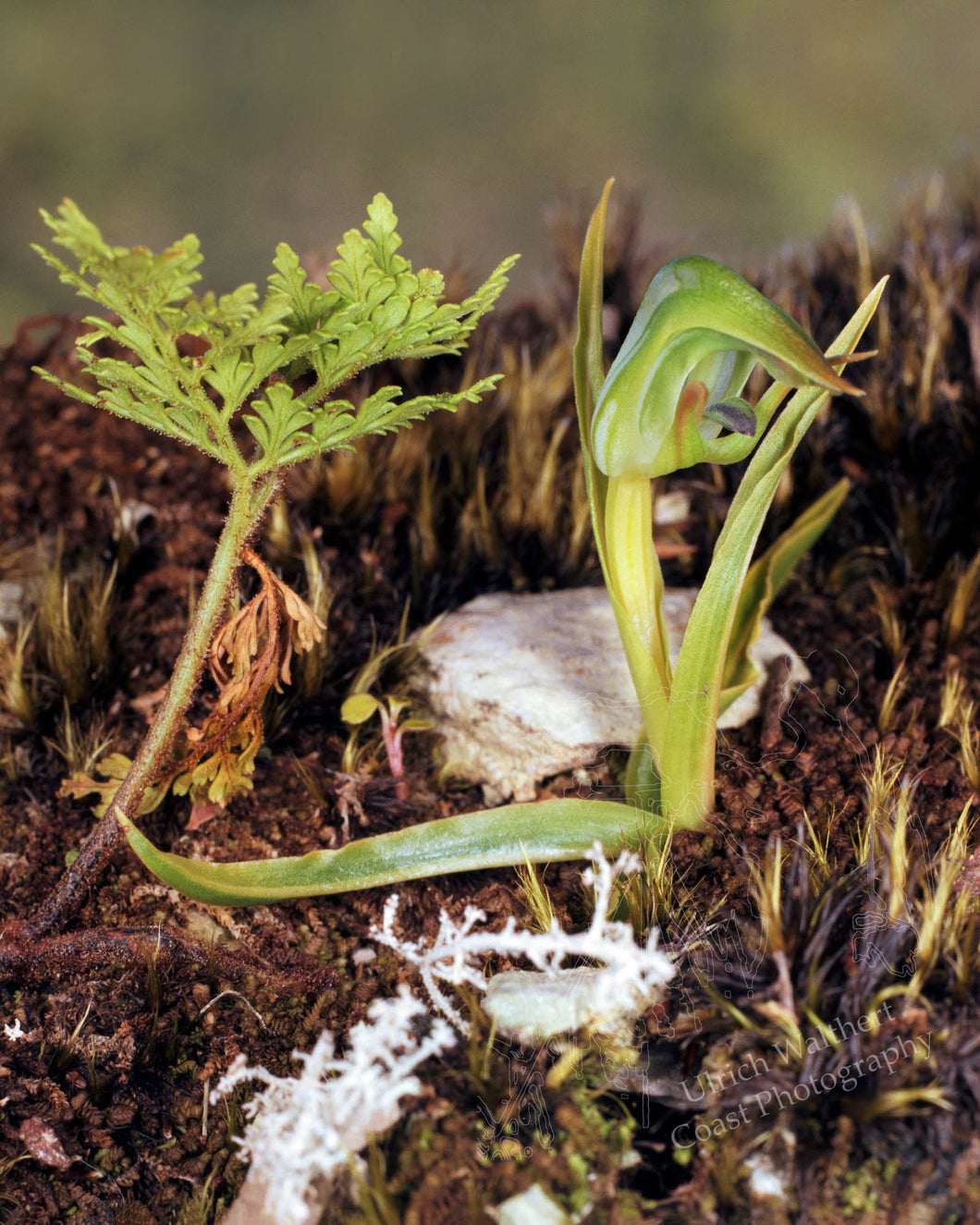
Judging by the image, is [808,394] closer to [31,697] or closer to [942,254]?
[31,697]

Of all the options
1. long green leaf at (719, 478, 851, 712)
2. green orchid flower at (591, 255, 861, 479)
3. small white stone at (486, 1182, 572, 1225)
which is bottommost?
small white stone at (486, 1182, 572, 1225)

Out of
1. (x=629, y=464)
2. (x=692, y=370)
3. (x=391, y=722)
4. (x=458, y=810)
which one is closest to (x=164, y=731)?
(x=391, y=722)

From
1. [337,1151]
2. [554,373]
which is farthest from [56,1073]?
[554,373]

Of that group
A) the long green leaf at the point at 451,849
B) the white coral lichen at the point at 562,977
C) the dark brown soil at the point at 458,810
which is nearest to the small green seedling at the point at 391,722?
the dark brown soil at the point at 458,810

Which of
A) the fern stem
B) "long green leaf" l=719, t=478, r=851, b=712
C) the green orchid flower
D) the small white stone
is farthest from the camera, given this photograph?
"long green leaf" l=719, t=478, r=851, b=712

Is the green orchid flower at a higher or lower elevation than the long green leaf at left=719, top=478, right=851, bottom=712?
higher

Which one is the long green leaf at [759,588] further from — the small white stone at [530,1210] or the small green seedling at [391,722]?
the small white stone at [530,1210]

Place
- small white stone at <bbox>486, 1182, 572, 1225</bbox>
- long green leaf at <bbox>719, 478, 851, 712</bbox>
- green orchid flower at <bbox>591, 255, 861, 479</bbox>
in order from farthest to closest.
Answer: long green leaf at <bbox>719, 478, 851, 712</bbox> < green orchid flower at <bbox>591, 255, 861, 479</bbox> < small white stone at <bbox>486, 1182, 572, 1225</bbox>

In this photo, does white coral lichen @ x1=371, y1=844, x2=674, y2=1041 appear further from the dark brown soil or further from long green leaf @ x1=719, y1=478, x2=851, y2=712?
long green leaf @ x1=719, y1=478, x2=851, y2=712

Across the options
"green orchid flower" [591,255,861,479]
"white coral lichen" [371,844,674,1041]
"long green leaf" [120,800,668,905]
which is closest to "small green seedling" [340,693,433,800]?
"long green leaf" [120,800,668,905]

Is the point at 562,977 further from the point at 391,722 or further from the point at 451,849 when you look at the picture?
the point at 391,722
